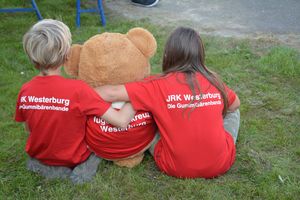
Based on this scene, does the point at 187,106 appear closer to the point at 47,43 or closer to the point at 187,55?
the point at 187,55

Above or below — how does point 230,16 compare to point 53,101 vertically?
below

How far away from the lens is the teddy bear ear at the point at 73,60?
2.88m

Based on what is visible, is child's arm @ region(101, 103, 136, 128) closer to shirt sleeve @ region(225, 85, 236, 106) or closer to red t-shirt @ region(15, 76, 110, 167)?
red t-shirt @ region(15, 76, 110, 167)

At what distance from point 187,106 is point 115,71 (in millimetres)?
524

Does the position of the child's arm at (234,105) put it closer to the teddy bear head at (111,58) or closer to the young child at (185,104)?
the young child at (185,104)

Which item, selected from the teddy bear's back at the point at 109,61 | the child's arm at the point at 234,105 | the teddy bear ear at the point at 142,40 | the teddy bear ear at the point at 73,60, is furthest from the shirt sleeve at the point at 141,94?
the child's arm at the point at 234,105

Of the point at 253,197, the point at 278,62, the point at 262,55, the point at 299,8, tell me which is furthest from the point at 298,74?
the point at 299,8

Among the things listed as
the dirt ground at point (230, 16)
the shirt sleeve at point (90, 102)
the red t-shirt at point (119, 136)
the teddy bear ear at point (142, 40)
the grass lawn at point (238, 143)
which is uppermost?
the teddy bear ear at point (142, 40)

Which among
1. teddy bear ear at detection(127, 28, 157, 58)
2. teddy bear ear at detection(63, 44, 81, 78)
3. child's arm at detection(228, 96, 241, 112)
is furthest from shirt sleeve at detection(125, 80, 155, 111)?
child's arm at detection(228, 96, 241, 112)

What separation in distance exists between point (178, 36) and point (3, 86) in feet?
7.76

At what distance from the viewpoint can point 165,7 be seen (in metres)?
7.20

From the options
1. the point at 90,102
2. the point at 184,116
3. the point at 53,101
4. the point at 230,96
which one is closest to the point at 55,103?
the point at 53,101

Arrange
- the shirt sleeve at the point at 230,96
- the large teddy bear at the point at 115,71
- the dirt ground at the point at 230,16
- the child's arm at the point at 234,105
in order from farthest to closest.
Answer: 1. the dirt ground at the point at 230,16
2. the child's arm at the point at 234,105
3. the shirt sleeve at the point at 230,96
4. the large teddy bear at the point at 115,71

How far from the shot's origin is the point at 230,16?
22.1 ft
